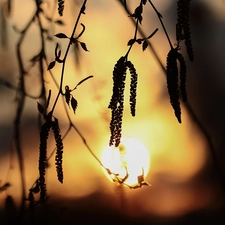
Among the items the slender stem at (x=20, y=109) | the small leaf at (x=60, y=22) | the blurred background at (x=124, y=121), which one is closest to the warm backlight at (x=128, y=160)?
the blurred background at (x=124, y=121)

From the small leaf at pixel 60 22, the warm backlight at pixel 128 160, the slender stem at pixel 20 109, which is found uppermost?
the small leaf at pixel 60 22

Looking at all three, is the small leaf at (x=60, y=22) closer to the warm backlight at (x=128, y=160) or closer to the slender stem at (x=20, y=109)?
the slender stem at (x=20, y=109)

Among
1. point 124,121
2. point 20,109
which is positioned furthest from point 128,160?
point 20,109

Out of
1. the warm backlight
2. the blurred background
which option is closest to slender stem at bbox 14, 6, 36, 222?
the blurred background

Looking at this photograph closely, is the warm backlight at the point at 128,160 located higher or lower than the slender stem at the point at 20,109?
lower

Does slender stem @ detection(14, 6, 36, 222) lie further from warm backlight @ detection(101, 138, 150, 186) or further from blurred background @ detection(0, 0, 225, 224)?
warm backlight @ detection(101, 138, 150, 186)

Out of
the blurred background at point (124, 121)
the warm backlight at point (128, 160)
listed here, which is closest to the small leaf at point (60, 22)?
the blurred background at point (124, 121)

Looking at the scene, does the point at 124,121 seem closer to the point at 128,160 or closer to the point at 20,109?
the point at 128,160
